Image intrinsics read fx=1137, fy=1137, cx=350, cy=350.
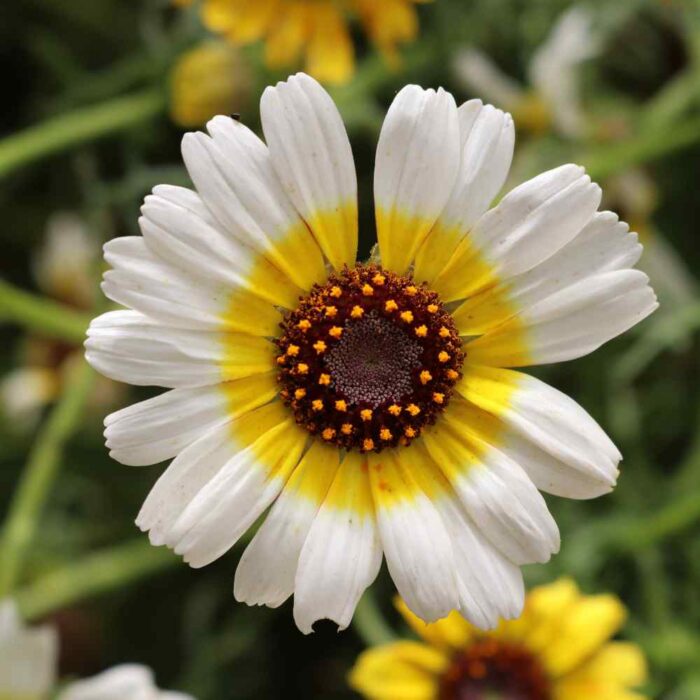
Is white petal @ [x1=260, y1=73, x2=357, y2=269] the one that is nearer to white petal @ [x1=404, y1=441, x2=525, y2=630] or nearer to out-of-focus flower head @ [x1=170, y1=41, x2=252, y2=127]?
white petal @ [x1=404, y1=441, x2=525, y2=630]

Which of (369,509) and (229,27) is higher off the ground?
(229,27)

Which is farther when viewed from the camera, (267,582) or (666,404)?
(666,404)

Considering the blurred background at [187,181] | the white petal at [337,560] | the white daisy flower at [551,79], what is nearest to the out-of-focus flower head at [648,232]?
the blurred background at [187,181]

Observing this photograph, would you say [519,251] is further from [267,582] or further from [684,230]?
[684,230]

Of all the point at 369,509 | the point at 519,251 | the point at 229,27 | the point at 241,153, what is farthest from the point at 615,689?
the point at 229,27

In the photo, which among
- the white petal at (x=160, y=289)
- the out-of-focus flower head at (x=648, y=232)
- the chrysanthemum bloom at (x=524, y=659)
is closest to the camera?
the white petal at (x=160, y=289)

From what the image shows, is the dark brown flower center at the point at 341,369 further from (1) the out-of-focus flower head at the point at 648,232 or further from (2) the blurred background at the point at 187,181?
(1) the out-of-focus flower head at the point at 648,232
